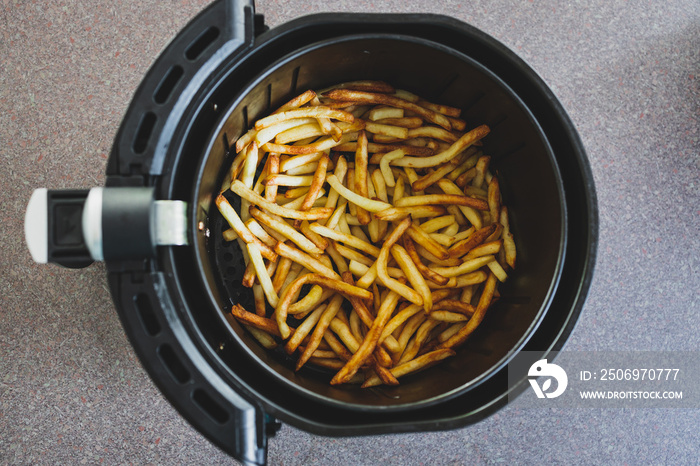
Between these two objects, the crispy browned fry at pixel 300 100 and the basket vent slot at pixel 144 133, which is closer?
the basket vent slot at pixel 144 133

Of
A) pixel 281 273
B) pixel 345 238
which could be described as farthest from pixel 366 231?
pixel 281 273

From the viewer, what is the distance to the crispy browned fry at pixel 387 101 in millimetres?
979

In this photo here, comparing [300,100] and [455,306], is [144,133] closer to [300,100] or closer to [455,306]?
[300,100]

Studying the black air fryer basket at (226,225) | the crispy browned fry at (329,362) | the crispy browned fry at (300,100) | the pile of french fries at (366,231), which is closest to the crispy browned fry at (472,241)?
the pile of french fries at (366,231)

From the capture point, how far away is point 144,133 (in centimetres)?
77

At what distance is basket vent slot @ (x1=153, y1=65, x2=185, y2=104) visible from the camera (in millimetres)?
764

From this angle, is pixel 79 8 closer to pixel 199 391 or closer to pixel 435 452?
pixel 199 391

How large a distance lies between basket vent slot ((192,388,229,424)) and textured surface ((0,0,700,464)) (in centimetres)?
42

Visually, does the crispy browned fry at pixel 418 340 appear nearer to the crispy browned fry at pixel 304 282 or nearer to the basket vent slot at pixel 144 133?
the crispy browned fry at pixel 304 282

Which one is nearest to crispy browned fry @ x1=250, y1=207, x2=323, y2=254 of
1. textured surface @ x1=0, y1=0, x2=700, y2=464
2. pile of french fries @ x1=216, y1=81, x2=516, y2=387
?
pile of french fries @ x1=216, y1=81, x2=516, y2=387

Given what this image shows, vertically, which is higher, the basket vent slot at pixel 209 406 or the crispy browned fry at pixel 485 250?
the basket vent slot at pixel 209 406

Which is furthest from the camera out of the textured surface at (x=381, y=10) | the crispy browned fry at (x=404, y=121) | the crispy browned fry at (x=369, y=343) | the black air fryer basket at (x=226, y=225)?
the textured surface at (x=381, y=10)

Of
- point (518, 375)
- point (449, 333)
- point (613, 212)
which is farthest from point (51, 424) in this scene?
point (613, 212)

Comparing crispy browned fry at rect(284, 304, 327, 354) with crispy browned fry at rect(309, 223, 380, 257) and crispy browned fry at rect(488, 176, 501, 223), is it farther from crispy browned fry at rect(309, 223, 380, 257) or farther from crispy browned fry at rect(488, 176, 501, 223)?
crispy browned fry at rect(488, 176, 501, 223)
